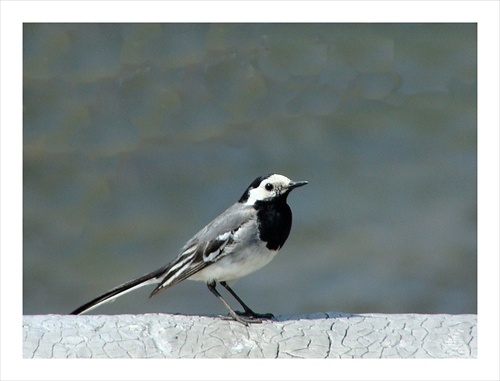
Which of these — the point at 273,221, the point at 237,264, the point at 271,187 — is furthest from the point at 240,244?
the point at 271,187

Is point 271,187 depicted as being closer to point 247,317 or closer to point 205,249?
point 205,249

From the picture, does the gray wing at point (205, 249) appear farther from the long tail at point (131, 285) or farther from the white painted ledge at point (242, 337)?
the white painted ledge at point (242, 337)

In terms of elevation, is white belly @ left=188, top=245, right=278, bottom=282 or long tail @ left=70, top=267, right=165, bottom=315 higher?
white belly @ left=188, top=245, right=278, bottom=282

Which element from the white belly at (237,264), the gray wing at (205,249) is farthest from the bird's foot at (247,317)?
the gray wing at (205,249)

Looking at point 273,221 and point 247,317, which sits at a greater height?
point 273,221

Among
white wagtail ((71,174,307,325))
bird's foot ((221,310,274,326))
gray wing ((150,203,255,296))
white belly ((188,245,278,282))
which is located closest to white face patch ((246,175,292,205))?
white wagtail ((71,174,307,325))

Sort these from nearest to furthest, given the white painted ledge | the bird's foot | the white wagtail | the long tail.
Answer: the white painted ledge
the bird's foot
the white wagtail
the long tail

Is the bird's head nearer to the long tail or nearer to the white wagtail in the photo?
the white wagtail
